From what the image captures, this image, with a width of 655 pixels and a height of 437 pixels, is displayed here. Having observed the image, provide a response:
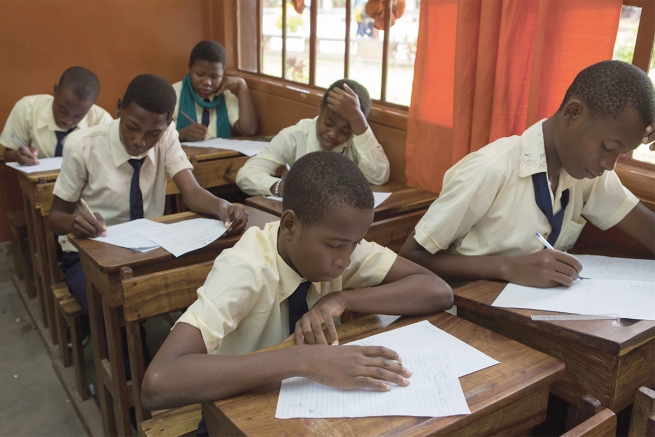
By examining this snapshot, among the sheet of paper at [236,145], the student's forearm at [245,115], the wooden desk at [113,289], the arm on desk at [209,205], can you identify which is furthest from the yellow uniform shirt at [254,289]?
the student's forearm at [245,115]

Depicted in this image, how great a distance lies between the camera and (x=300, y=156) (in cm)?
266

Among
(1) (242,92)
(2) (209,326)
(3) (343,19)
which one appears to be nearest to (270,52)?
(1) (242,92)

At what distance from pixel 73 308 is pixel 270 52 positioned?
222cm

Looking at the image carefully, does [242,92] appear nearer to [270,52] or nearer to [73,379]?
[270,52]

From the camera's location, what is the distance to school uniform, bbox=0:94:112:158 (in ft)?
10.4

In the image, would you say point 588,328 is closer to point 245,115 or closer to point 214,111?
point 245,115

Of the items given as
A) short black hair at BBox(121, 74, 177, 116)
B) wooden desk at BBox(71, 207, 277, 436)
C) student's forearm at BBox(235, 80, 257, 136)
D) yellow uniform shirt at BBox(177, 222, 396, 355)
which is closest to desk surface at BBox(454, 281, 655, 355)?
yellow uniform shirt at BBox(177, 222, 396, 355)

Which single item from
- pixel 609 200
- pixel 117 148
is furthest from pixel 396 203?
pixel 117 148

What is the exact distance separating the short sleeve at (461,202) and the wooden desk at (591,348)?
297mm

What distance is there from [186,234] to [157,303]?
1.62ft

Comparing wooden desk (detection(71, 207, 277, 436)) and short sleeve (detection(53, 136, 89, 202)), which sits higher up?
short sleeve (detection(53, 136, 89, 202))

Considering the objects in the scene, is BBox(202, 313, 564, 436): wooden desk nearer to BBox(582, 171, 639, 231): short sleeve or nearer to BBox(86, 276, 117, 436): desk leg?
BBox(582, 171, 639, 231): short sleeve

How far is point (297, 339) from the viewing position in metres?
1.18

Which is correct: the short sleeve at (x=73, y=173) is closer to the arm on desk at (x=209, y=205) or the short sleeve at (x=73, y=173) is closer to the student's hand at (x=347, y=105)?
the arm on desk at (x=209, y=205)
